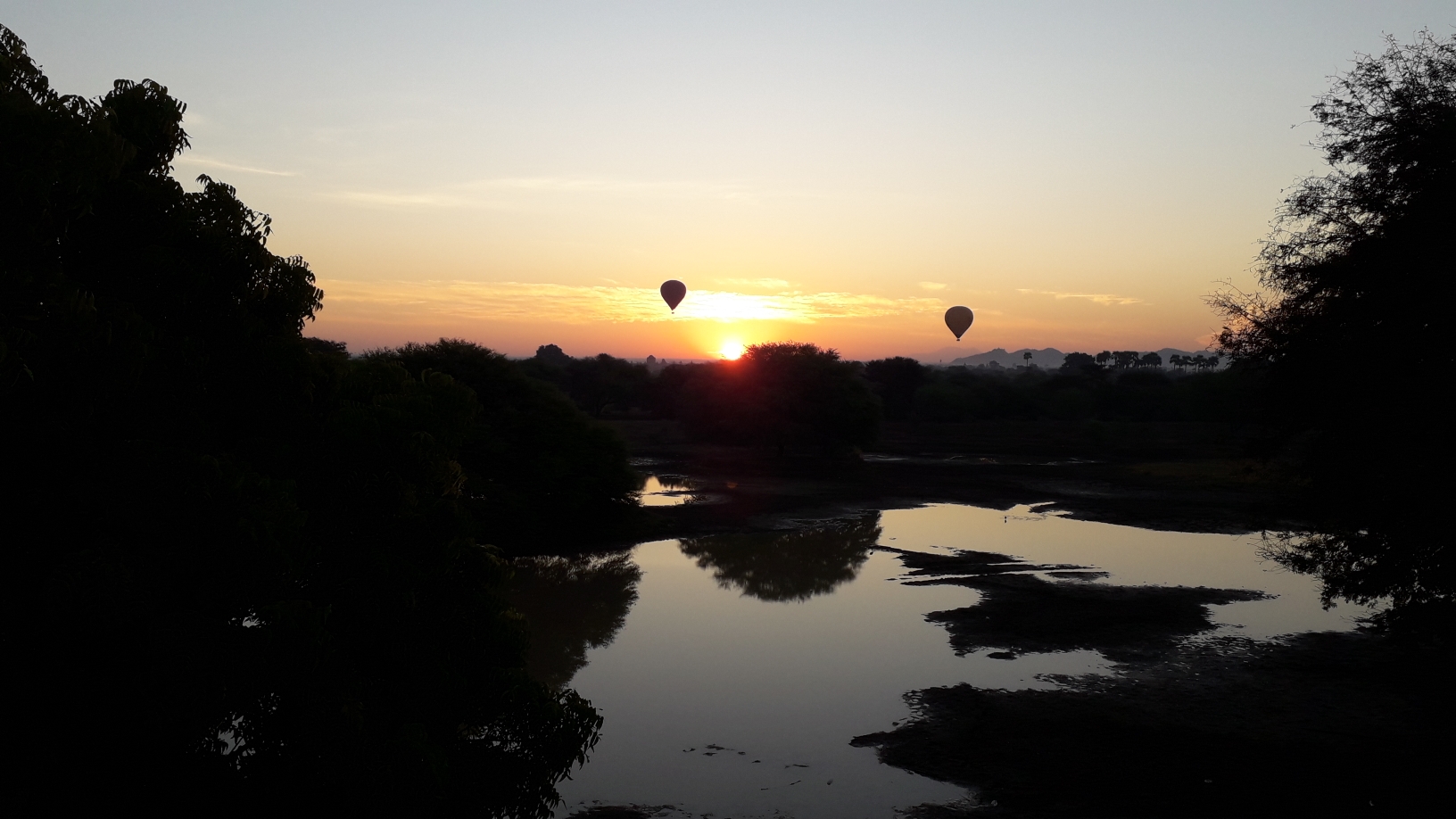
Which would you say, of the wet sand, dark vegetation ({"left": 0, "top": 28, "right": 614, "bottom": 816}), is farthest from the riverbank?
dark vegetation ({"left": 0, "top": 28, "right": 614, "bottom": 816})

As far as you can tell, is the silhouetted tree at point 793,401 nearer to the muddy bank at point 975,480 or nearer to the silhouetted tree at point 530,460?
the muddy bank at point 975,480

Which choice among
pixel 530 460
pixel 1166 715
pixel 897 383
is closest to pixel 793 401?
pixel 530 460

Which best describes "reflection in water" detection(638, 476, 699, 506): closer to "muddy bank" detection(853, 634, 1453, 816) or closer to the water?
the water

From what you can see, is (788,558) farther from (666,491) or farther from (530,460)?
(666,491)

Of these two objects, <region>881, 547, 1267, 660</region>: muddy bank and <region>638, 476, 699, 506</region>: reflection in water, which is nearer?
<region>881, 547, 1267, 660</region>: muddy bank

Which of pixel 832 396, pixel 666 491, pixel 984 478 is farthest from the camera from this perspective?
pixel 832 396

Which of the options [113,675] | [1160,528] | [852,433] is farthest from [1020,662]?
[852,433]
